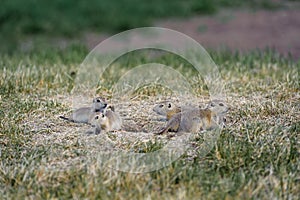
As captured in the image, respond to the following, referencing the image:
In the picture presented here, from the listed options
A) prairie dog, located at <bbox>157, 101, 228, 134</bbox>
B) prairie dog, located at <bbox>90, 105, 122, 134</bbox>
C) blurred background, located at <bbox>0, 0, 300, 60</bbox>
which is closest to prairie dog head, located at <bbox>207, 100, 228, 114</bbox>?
prairie dog, located at <bbox>157, 101, 228, 134</bbox>

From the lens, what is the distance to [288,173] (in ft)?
12.6

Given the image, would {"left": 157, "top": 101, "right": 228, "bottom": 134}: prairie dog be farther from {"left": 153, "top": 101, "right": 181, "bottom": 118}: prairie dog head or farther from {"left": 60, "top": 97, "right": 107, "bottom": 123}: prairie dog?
{"left": 60, "top": 97, "right": 107, "bottom": 123}: prairie dog

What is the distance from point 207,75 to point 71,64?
1.38 metres

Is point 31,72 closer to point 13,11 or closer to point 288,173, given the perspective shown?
point 288,173

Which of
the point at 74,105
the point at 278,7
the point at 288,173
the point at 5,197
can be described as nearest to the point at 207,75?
the point at 74,105

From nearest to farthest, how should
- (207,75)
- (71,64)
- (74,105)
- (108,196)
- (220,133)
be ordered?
(108,196) < (220,133) < (74,105) < (207,75) < (71,64)

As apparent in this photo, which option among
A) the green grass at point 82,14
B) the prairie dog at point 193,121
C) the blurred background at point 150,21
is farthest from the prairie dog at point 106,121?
the green grass at point 82,14

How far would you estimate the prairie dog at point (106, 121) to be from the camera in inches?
178

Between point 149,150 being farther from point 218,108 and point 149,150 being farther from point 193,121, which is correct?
point 218,108

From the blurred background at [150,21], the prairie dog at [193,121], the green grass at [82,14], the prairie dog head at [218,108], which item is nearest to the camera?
the prairie dog at [193,121]

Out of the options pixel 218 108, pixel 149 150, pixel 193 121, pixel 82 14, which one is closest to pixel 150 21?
pixel 82 14

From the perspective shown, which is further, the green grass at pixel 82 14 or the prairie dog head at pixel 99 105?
the green grass at pixel 82 14

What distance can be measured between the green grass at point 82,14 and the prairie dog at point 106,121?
16.9ft

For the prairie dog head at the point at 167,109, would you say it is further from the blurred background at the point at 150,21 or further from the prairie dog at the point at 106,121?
the blurred background at the point at 150,21
